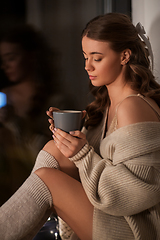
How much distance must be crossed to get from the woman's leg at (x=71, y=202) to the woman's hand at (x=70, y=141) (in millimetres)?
101

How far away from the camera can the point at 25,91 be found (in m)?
1.45

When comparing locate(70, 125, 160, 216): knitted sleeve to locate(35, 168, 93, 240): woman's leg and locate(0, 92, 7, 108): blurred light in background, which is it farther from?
locate(0, 92, 7, 108): blurred light in background

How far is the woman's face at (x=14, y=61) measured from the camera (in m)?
1.38

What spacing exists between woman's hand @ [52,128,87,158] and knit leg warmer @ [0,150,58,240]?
0.15 meters

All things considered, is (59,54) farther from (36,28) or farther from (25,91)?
(25,91)

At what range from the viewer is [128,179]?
0.83m

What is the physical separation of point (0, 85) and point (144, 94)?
801 mm

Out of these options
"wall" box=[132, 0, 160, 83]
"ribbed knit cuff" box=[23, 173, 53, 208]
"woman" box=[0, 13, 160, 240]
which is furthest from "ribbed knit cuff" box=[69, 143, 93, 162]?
"wall" box=[132, 0, 160, 83]

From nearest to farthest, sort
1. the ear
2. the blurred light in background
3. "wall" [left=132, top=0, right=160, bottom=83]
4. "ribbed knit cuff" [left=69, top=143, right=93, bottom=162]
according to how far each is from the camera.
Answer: "ribbed knit cuff" [left=69, top=143, right=93, bottom=162]
the ear
"wall" [left=132, top=0, right=160, bottom=83]
the blurred light in background

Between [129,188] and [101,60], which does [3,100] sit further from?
[129,188]

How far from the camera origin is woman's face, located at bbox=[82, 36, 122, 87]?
1.02m

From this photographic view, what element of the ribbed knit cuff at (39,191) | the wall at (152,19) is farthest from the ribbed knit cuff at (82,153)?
the wall at (152,19)

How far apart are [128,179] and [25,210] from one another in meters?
0.37

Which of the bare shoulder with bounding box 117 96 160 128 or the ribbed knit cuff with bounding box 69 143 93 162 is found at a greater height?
the bare shoulder with bounding box 117 96 160 128
